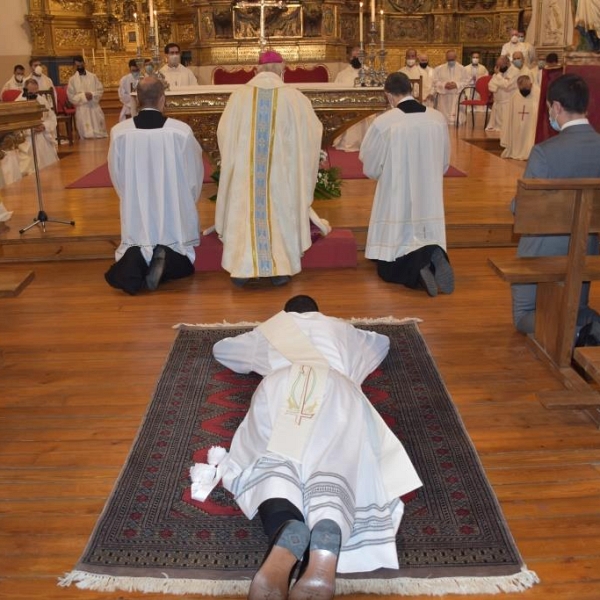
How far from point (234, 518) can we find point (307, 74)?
13.2m

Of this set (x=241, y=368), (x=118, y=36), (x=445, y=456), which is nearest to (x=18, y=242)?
(x=241, y=368)

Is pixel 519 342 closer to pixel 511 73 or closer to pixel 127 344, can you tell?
pixel 127 344

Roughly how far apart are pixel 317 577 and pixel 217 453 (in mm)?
1092

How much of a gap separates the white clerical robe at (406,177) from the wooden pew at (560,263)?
160cm

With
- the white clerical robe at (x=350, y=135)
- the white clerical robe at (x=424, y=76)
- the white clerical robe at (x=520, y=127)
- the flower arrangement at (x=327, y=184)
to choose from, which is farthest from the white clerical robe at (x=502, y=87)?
the flower arrangement at (x=327, y=184)

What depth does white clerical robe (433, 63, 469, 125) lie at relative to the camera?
1702 cm

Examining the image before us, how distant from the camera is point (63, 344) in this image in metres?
5.08

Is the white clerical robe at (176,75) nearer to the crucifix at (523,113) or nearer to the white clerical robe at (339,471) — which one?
the crucifix at (523,113)

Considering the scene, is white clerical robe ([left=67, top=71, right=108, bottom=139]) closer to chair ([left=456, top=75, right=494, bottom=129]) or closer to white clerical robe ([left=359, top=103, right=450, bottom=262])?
chair ([left=456, top=75, right=494, bottom=129])

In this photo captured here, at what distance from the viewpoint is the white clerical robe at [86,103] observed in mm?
15719

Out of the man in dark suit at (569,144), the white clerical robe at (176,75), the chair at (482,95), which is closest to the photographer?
the man in dark suit at (569,144)

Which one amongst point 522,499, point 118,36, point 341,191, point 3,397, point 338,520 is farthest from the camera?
point 118,36

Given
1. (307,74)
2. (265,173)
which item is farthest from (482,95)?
(265,173)

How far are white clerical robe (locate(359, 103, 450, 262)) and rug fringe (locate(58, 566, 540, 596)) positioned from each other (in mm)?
3626
